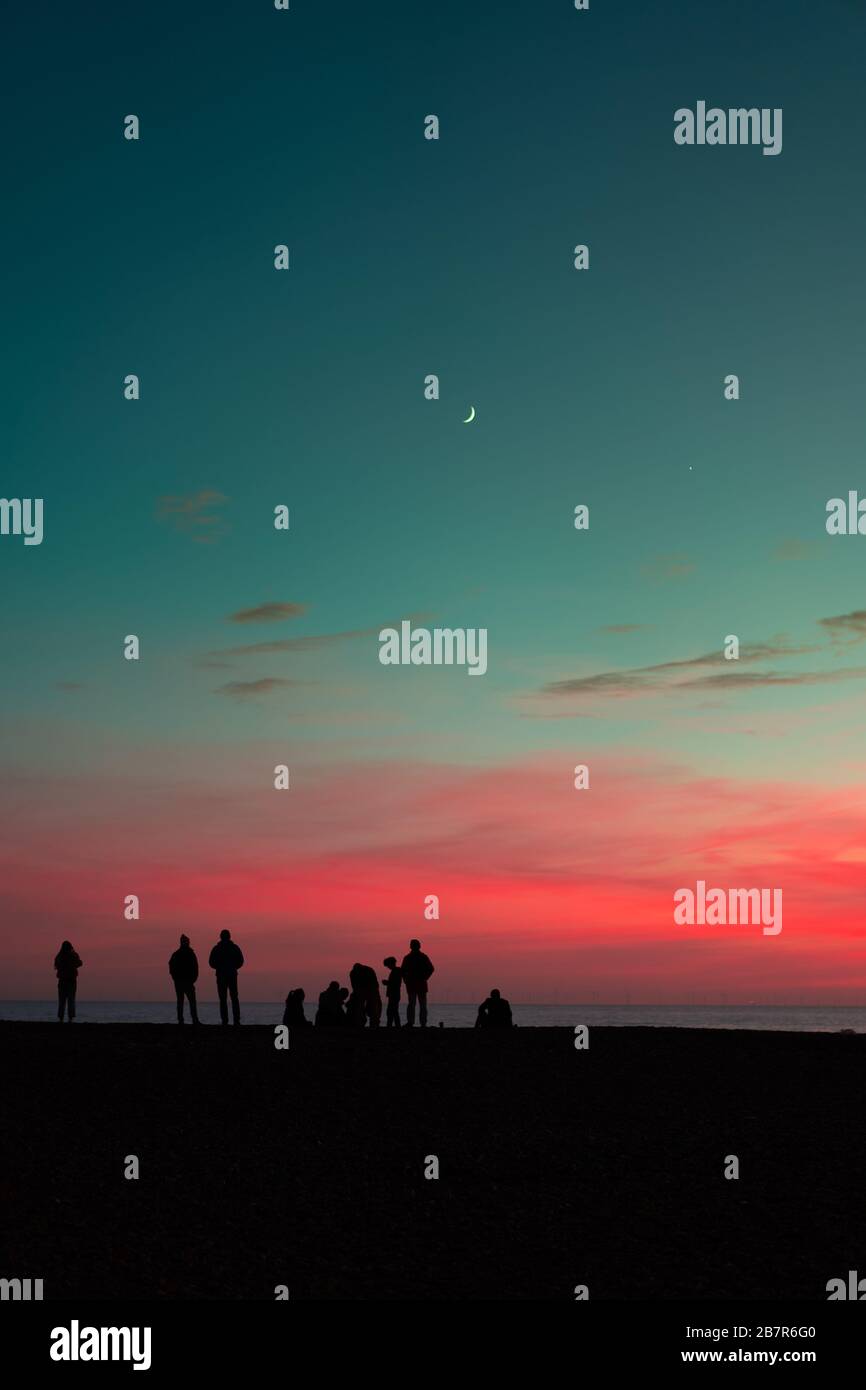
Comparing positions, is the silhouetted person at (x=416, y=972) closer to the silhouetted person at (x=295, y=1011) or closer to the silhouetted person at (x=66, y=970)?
the silhouetted person at (x=295, y=1011)

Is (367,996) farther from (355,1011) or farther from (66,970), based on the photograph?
(66,970)

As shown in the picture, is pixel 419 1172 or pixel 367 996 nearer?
pixel 419 1172

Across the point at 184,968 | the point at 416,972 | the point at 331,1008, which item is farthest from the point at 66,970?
the point at 416,972

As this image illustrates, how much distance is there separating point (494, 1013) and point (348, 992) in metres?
3.78

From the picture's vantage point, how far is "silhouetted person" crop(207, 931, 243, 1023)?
3353 cm

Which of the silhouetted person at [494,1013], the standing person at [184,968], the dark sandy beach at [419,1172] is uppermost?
the standing person at [184,968]

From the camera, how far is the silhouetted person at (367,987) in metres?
37.1

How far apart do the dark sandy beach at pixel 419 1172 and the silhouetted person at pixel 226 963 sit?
293cm

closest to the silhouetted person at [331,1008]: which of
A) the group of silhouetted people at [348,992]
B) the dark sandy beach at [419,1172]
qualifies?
the group of silhouetted people at [348,992]

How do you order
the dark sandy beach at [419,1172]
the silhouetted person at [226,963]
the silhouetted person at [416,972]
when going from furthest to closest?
1. the silhouetted person at [416,972]
2. the silhouetted person at [226,963]
3. the dark sandy beach at [419,1172]

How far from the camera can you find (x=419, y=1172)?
20703 millimetres

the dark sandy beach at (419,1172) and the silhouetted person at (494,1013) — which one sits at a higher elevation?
the silhouetted person at (494,1013)
